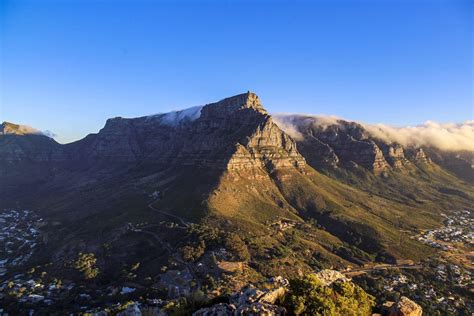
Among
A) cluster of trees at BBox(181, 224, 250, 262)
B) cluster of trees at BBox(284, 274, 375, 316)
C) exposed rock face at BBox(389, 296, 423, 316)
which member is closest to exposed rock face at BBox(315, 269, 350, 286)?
cluster of trees at BBox(284, 274, 375, 316)

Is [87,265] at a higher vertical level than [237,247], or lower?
lower

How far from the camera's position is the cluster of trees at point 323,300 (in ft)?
98.6

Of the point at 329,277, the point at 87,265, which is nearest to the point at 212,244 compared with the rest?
the point at 87,265

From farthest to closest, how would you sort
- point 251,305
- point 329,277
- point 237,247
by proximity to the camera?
point 237,247 < point 329,277 < point 251,305

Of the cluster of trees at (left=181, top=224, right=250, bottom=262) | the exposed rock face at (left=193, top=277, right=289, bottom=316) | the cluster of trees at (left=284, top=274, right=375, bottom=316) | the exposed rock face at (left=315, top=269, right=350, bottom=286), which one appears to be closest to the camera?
the exposed rock face at (left=193, top=277, right=289, bottom=316)

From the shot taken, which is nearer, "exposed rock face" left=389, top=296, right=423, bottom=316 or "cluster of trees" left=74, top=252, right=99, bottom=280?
"exposed rock face" left=389, top=296, right=423, bottom=316

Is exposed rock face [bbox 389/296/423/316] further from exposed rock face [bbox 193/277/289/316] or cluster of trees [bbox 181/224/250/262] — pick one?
cluster of trees [bbox 181/224/250/262]

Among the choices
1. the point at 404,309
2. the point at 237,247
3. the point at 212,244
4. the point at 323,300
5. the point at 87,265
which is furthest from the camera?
the point at 212,244

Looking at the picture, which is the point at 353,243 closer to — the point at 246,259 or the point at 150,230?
the point at 246,259

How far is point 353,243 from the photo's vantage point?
6973 inches

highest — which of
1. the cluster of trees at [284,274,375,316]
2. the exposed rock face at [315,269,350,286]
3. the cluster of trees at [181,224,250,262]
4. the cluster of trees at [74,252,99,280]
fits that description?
the cluster of trees at [284,274,375,316]

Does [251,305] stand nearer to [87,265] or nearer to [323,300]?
[323,300]

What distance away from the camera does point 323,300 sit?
30.7m

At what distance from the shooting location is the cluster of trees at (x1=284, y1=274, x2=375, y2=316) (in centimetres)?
3005
